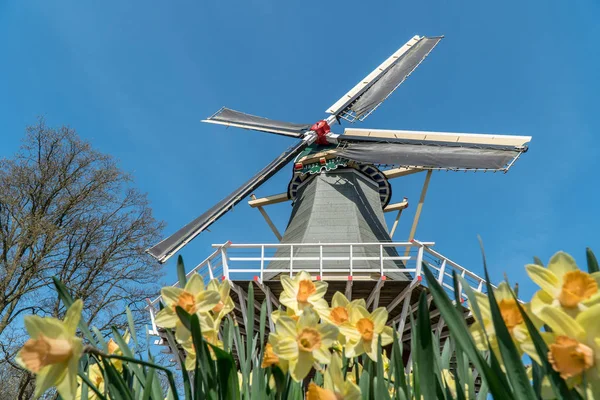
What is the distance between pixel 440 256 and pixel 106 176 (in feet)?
35.0

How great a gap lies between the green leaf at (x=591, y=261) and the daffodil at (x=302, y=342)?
522 mm

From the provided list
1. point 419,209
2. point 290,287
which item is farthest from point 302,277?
point 419,209

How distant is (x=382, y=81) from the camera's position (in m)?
15.6

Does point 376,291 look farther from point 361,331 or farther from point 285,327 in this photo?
point 285,327

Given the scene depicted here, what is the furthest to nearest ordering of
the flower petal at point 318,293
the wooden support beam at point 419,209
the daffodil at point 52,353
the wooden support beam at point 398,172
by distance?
the wooden support beam at point 398,172
the wooden support beam at point 419,209
the flower petal at point 318,293
the daffodil at point 52,353

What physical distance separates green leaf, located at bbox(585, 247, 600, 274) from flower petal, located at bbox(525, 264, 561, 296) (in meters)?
0.11

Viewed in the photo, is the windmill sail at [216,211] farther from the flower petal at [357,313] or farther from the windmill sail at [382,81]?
the flower petal at [357,313]

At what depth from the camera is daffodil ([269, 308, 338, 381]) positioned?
3.60 ft

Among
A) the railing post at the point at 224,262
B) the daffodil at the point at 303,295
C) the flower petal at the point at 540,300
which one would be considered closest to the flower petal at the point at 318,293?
the daffodil at the point at 303,295

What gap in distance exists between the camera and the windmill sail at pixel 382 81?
14.9 meters

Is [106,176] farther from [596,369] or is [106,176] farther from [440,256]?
[596,369]

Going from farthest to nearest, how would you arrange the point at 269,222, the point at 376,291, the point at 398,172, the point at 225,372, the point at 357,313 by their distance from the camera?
the point at 398,172
the point at 269,222
the point at 376,291
the point at 357,313
the point at 225,372

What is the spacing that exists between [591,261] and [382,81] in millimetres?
15332

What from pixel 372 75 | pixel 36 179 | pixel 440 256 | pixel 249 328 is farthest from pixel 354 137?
pixel 249 328
